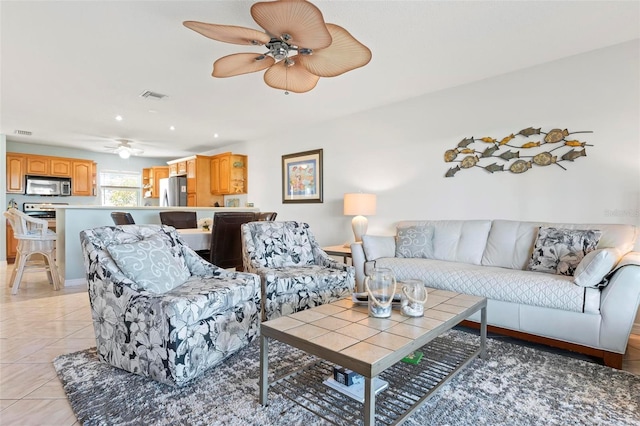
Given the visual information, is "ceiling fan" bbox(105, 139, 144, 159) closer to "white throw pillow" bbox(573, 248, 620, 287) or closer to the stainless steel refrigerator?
the stainless steel refrigerator

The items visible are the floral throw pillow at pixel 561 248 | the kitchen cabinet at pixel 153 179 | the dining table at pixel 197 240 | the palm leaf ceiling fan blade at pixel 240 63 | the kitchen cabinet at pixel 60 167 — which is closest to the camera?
the palm leaf ceiling fan blade at pixel 240 63

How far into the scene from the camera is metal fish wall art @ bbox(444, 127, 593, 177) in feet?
10.1

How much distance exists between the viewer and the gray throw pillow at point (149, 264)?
197 centimetres

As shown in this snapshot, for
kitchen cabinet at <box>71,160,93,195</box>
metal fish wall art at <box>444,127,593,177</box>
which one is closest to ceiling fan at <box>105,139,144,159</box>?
kitchen cabinet at <box>71,160,93,195</box>

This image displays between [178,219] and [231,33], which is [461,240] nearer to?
[231,33]

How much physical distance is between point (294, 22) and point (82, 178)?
7363 millimetres

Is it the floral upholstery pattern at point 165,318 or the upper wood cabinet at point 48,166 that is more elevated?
the upper wood cabinet at point 48,166

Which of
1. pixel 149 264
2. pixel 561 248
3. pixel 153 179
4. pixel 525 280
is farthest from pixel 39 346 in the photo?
pixel 153 179

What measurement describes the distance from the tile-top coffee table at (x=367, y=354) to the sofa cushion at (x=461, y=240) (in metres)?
1.30

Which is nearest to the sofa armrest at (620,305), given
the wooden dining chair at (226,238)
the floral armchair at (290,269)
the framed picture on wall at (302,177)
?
the floral armchair at (290,269)

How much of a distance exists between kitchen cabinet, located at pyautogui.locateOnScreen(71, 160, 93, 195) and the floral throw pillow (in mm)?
8290

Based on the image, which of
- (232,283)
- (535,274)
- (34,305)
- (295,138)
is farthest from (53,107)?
(535,274)

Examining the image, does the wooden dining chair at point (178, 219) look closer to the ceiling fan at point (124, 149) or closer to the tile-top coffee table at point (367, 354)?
the ceiling fan at point (124, 149)

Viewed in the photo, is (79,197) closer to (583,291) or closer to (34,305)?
(34,305)
